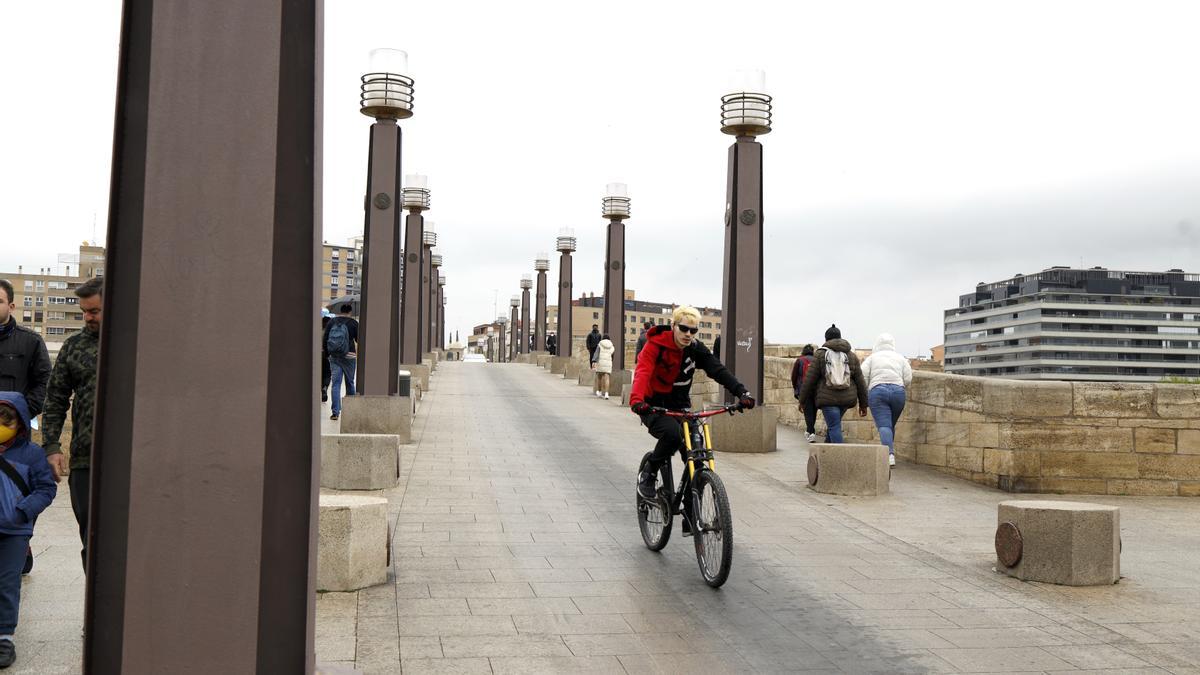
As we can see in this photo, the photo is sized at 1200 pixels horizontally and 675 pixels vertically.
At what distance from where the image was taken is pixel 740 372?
44.6 ft

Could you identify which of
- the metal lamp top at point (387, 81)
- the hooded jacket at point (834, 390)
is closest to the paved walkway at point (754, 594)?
the hooded jacket at point (834, 390)

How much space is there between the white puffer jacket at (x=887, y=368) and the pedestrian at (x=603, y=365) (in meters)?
11.4

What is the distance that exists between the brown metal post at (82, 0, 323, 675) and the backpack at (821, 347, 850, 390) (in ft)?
32.1

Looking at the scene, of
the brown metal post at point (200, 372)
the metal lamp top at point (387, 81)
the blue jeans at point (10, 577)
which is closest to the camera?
the brown metal post at point (200, 372)

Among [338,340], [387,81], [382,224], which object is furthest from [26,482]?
[338,340]

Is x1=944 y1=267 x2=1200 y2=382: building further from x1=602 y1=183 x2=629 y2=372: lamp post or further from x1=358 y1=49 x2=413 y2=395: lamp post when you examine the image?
x1=358 y1=49 x2=413 y2=395: lamp post

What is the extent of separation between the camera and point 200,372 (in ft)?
9.12

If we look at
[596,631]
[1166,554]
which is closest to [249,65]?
[596,631]

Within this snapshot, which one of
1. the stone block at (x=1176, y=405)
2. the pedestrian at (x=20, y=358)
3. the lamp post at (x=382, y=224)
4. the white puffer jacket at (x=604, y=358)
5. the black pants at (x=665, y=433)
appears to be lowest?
the black pants at (x=665, y=433)

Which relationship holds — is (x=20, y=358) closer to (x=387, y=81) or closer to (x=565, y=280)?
(x=387, y=81)

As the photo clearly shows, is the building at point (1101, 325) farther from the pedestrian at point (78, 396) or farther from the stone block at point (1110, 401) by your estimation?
the pedestrian at point (78, 396)

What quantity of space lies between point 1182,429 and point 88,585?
11.0 metres

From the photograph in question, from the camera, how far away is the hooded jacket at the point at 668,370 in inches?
271

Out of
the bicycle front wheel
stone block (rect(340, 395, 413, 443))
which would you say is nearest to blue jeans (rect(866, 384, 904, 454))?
stone block (rect(340, 395, 413, 443))
